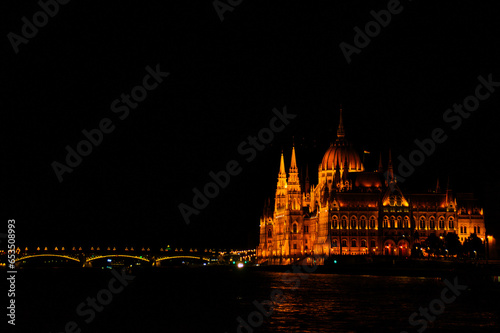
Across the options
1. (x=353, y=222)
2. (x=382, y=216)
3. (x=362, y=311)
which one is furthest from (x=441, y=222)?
(x=362, y=311)

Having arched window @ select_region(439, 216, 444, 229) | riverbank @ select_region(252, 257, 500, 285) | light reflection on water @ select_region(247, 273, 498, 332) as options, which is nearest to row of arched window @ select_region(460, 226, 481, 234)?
arched window @ select_region(439, 216, 444, 229)

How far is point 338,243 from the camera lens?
162m

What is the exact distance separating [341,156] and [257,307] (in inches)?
4493

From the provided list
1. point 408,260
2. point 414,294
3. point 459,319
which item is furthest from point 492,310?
point 408,260

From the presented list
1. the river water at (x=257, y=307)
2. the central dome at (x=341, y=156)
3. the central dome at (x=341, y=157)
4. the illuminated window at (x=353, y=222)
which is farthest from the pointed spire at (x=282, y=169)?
the river water at (x=257, y=307)

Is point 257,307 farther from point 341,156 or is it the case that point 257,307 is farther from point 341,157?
point 341,156

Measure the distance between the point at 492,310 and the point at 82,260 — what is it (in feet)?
425

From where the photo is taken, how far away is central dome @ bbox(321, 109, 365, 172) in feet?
599

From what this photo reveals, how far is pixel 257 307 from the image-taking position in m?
71.8

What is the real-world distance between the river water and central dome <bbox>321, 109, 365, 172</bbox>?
282 ft

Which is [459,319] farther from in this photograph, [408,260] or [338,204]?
[338,204]

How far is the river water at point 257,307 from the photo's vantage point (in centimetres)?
5750

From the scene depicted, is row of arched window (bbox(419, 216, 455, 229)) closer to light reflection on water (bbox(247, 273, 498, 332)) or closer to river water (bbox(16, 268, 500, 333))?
river water (bbox(16, 268, 500, 333))

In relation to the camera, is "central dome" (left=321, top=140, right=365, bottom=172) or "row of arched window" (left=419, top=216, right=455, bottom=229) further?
"central dome" (left=321, top=140, right=365, bottom=172)
